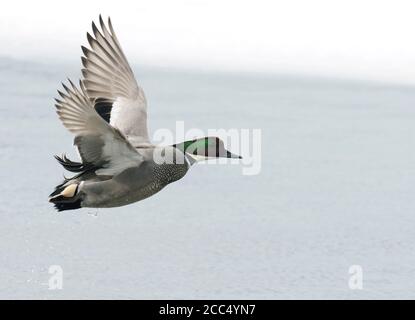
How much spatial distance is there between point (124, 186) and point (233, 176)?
634 centimetres

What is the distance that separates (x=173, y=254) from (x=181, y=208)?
4.32 ft

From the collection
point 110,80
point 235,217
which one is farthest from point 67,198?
point 235,217

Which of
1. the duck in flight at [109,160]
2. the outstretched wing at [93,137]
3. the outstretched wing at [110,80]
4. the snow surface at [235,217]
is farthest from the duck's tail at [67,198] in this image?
the snow surface at [235,217]

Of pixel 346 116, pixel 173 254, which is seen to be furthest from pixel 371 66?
pixel 173 254

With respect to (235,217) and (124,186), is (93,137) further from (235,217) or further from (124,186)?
(235,217)

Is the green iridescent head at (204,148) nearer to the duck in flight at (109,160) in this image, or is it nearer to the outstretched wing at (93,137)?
the duck in flight at (109,160)

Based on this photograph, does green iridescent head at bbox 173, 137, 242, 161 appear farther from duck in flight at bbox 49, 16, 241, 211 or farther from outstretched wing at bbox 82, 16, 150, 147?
outstretched wing at bbox 82, 16, 150, 147

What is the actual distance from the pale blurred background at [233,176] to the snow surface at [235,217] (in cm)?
2

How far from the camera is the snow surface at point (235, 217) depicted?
30.9 feet

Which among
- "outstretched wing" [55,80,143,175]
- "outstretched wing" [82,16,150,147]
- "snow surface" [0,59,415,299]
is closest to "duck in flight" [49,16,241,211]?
"outstretched wing" [55,80,143,175]

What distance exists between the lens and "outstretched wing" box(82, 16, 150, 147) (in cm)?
696

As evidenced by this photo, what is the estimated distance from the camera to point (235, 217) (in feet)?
34.9

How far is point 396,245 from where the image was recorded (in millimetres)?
9992

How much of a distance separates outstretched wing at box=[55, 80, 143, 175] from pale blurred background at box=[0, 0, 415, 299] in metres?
3.07
